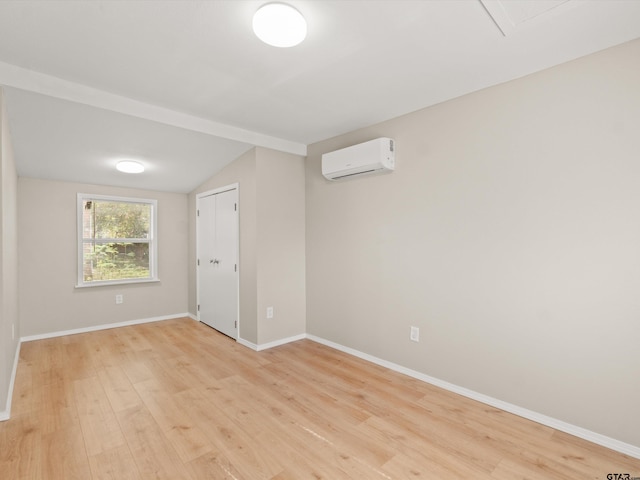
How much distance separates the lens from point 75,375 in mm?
2832

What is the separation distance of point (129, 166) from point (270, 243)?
6.14 feet

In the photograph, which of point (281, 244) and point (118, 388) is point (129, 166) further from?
point (118, 388)

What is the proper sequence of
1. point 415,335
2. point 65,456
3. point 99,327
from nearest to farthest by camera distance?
point 65,456 < point 415,335 < point 99,327

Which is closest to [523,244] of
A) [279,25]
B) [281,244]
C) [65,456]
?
[279,25]

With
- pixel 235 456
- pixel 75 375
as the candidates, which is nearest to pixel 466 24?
pixel 235 456

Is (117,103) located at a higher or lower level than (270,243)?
higher

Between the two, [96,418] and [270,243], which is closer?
[96,418]

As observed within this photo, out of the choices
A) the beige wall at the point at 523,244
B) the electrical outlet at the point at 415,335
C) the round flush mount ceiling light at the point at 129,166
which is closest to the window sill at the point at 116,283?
the round flush mount ceiling light at the point at 129,166

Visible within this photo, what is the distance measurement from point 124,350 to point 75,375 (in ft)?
2.09

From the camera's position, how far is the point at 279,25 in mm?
1644

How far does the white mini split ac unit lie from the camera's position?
2.89m

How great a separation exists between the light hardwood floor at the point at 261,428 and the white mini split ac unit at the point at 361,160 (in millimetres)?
1907

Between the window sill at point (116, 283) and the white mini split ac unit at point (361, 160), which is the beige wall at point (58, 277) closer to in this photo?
the window sill at point (116, 283)

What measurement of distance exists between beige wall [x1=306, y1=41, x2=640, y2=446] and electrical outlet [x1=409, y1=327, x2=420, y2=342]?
4cm
